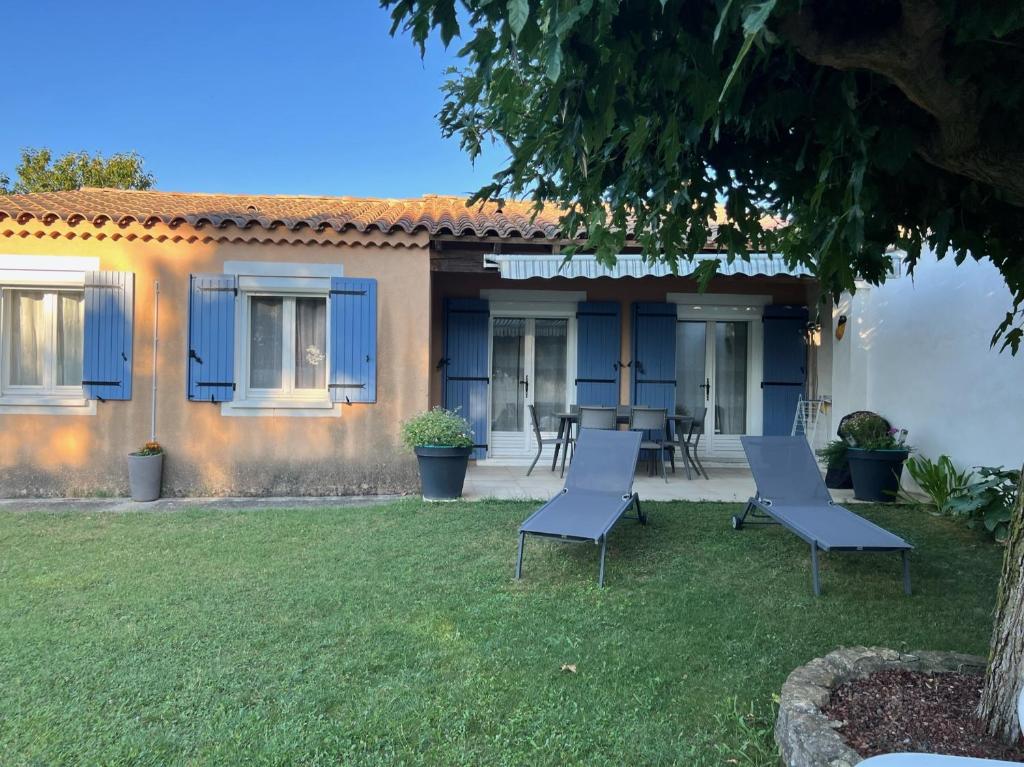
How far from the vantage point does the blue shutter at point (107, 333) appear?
721cm

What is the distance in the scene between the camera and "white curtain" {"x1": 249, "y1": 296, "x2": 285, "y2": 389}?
25.3 ft

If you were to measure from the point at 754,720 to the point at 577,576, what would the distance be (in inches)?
76.4

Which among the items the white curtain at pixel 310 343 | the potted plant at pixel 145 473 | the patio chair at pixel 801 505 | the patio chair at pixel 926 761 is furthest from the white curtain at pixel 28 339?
the patio chair at pixel 926 761

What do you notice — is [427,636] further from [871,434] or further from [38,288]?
[38,288]

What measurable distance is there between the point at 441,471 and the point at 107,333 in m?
4.19

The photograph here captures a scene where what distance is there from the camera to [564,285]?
9516 millimetres

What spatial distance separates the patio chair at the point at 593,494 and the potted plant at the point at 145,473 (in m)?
4.54

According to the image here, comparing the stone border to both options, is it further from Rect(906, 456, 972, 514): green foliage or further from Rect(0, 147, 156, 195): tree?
Rect(0, 147, 156, 195): tree

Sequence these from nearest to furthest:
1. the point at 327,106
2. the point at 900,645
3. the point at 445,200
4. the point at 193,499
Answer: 1. the point at 900,645
2. the point at 193,499
3. the point at 445,200
4. the point at 327,106

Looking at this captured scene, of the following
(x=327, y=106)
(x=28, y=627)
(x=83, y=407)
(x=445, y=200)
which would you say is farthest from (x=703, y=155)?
(x=327, y=106)

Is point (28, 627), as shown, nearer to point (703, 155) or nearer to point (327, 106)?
point (703, 155)

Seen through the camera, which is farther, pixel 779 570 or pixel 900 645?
pixel 779 570

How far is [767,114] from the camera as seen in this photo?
247 cm

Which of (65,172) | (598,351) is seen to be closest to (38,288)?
(598,351)
